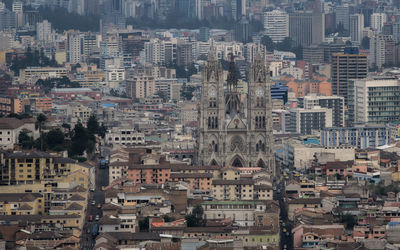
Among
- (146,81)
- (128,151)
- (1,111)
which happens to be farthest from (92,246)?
(146,81)

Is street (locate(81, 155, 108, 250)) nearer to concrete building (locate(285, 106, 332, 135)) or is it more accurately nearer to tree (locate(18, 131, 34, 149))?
tree (locate(18, 131, 34, 149))

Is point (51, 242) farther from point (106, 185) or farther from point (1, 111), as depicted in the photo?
point (1, 111)

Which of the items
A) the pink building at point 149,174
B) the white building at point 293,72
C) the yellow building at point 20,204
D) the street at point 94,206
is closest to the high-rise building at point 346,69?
the white building at point 293,72

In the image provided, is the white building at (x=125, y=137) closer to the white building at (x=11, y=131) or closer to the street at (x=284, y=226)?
the white building at (x=11, y=131)

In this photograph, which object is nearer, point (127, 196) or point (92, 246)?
point (92, 246)

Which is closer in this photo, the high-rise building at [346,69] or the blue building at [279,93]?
the blue building at [279,93]

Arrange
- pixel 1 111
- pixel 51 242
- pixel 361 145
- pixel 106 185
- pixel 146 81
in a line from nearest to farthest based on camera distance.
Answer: pixel 51 242, pixel 106 185, pixel 361 145, pixel 1 111, pixel 146 81

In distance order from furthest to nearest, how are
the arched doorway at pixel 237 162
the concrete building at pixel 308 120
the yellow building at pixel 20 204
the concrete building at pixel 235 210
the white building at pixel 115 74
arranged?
the white building at pixel 115 74, the concrete building at pixel 308 120, the arched doorway at pixel 237 162, the concrete building at pixel 235 210, the yellow building at pixel 20 204

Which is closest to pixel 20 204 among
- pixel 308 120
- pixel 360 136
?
pixel 360 136
